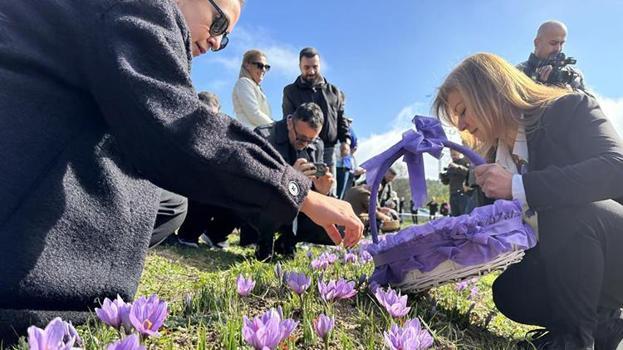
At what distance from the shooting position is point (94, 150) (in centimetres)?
135

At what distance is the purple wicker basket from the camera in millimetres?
1776

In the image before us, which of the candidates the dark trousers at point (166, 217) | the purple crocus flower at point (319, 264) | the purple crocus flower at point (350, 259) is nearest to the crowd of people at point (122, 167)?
the purple crocus flower at point (319, 264)

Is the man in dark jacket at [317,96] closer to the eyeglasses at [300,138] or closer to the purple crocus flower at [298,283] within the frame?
the eyeglasses at [300,138]

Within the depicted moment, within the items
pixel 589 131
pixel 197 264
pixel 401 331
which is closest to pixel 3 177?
pixel 401 331

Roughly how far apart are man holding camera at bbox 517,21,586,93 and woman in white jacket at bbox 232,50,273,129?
241cm

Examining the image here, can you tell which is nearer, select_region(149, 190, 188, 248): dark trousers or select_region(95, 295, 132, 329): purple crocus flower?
select_region(95, 295, 132, 329): purple crocus flower

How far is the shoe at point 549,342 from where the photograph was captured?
1.79m

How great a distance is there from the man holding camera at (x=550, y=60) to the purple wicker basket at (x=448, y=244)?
245 cm

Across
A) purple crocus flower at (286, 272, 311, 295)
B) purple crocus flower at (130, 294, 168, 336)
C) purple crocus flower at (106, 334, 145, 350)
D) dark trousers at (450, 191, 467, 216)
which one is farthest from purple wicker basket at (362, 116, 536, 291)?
dark trousers at (450, 191, 467, 216)

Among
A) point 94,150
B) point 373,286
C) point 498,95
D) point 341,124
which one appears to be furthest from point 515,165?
point 341,124

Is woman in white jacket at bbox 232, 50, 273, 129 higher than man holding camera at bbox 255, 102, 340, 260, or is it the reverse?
woman in white jacket at bbox 232, 50, 273, 129

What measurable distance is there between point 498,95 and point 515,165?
0.35 metres

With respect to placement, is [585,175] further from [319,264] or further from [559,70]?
[559,70]

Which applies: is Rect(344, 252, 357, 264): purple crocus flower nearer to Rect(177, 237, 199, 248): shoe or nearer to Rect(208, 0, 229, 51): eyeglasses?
Rect(208, 0, 229, 51): eyeglasses
